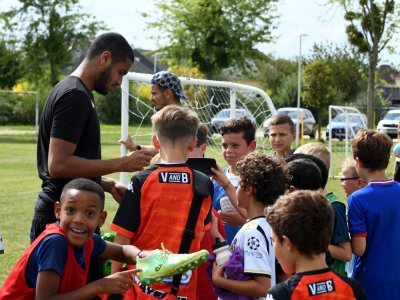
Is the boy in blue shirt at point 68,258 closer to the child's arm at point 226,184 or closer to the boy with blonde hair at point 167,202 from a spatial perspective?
the boy with blonde hair at point 167,202

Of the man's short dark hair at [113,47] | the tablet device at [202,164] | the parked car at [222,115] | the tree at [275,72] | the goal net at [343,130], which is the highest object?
the tree at [275,72]

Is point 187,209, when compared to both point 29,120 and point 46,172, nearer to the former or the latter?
point 46,172

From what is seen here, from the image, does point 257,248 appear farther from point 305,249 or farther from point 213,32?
point 213,32

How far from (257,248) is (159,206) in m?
0.60

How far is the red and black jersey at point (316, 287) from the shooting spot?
10.4 feet

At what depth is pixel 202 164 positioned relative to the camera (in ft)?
15.2

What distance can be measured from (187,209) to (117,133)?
37.2 metres

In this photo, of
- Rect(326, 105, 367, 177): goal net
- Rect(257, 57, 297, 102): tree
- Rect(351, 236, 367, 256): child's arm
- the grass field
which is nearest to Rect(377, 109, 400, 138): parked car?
Rect(326, 105, 367, 177): goal net

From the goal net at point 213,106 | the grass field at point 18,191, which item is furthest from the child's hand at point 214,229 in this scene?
the goal net at point 213,106

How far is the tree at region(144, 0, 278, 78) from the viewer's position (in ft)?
120

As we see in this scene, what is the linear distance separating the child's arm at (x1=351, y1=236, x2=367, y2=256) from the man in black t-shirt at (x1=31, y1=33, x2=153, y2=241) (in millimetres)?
1462

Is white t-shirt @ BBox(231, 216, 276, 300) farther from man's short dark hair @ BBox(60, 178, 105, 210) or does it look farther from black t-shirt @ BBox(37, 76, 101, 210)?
black t-shirt @ BBox(37, 76, 101, 210)

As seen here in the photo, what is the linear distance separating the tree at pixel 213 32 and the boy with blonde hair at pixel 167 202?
1271 inches

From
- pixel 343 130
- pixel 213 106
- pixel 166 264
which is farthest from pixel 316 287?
pixel 343 130
